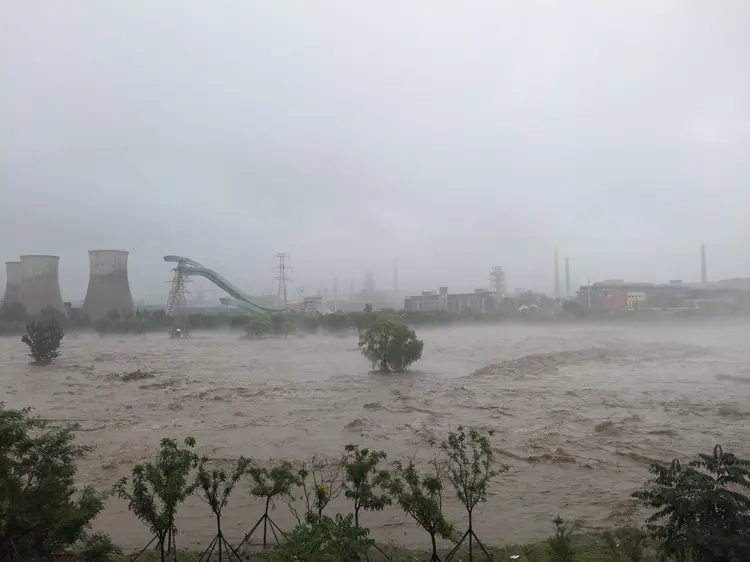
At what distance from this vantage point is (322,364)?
82.0 feet

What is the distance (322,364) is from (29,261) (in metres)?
22.6

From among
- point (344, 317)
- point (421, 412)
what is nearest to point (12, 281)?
point (344, 317)

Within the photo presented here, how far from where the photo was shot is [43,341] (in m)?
24.0

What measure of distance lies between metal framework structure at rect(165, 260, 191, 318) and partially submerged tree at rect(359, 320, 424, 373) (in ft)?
111

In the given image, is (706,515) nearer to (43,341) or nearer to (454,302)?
(43,341)

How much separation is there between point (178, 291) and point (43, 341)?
90.5ft

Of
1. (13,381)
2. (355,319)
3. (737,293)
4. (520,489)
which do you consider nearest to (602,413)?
(520,489)

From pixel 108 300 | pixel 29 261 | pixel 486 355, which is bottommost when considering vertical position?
pixel 486 355

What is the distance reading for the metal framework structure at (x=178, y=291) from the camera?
166 ft

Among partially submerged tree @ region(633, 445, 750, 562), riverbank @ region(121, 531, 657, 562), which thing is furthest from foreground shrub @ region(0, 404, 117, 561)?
partially submerged tree @ region(633, 445, 750, 562)

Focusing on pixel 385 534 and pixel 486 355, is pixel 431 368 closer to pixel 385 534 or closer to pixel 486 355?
pixel 486 355

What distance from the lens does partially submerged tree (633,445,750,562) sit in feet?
12.7

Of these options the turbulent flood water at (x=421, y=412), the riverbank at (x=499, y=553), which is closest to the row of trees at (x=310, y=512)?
the riverbank at (x=499, y=553)

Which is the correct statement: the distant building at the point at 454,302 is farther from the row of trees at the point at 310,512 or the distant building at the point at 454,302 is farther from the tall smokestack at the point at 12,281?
the row of trees at the point at 310,512
